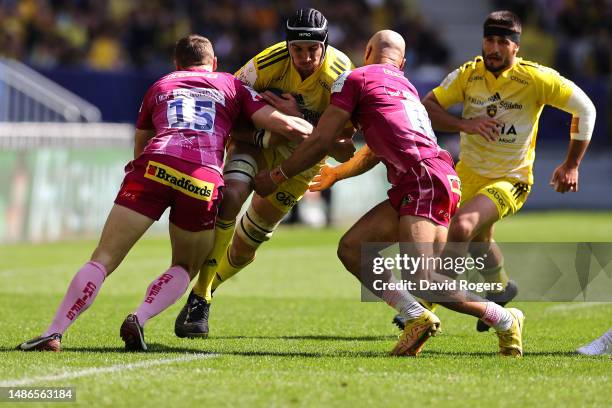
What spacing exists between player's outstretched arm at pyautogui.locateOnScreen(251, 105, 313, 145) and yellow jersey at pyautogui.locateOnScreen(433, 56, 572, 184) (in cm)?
178

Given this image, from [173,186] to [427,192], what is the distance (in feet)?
5.42

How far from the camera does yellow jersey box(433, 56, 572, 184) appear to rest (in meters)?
9.23

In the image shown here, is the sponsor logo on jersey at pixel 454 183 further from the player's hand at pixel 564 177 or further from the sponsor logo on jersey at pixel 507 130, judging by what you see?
the sponsor logo on jersey at pixel 507 130

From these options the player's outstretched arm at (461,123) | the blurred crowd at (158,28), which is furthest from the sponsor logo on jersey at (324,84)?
the blurred crowd at (158,28)

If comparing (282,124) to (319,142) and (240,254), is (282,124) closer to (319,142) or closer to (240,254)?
(319,142)

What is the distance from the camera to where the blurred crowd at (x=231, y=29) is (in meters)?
27.2

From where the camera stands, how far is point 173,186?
7.69 meters

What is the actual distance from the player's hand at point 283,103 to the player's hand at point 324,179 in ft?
1.78

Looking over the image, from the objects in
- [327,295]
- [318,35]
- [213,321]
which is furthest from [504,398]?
[327,295]

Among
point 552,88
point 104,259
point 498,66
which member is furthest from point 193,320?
point 552,88

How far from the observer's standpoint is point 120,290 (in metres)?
12.6

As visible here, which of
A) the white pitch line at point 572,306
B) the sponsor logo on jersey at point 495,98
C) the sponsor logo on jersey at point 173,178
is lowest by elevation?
the white pitch line at point 572,306

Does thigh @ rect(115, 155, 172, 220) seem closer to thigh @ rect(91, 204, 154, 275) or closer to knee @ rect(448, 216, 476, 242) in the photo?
thigh @ rect(91, 204, 154, 275)

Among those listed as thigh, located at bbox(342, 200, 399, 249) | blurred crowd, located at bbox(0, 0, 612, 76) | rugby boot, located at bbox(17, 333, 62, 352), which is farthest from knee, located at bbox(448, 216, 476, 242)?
blurred crowd, located at bbox(0, 0, 612, 76)
